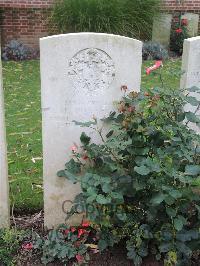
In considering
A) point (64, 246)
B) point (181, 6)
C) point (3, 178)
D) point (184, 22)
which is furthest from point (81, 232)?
point (181, 6)

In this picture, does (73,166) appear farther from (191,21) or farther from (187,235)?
(191,21)

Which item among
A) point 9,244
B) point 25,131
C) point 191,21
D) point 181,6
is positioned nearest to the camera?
point 9,244

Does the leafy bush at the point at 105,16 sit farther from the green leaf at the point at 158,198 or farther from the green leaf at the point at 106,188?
the green leaf at the point at 158,198

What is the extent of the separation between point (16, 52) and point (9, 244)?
7532mm

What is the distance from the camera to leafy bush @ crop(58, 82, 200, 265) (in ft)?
8.42

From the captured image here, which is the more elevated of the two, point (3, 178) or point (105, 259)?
point (3, 178)

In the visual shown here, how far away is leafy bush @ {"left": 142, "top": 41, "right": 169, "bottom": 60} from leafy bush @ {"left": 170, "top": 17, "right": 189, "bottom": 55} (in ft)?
2.63

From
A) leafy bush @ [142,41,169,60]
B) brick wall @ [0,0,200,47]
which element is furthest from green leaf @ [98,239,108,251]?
brick wall @ [0,0,200,47]

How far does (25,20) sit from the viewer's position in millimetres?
10789

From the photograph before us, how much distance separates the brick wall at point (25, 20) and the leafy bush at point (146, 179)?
8.41 m

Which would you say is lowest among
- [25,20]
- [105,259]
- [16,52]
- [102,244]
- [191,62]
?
[105,259]

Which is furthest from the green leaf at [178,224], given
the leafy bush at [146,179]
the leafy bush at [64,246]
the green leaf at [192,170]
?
the leafy bush at [64,246]

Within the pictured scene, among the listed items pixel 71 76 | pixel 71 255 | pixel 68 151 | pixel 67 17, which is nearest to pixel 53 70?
pixel 71 76

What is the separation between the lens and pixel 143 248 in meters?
2.83
